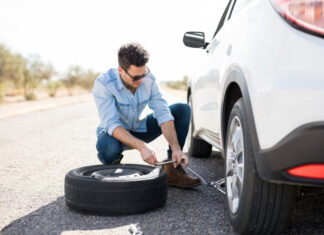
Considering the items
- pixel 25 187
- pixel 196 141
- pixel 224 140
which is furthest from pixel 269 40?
pixel 196 141

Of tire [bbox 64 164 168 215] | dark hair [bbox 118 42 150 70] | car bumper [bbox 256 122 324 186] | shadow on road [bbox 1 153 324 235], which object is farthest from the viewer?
dark hair [bbox 118 42 150 70]

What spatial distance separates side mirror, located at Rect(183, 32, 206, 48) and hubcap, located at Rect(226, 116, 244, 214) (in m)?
1.89

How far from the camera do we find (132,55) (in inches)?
144

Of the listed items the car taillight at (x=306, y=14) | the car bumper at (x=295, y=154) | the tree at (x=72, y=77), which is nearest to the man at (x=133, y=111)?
the car bumper at (x=295, y=154)

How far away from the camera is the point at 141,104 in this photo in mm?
4230

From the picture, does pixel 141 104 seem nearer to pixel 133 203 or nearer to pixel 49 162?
pixel 133 203

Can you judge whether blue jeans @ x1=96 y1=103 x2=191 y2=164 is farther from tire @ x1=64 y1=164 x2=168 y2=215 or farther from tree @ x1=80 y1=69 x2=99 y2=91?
tree @ x1=80 y1=69 x2=99 y2=91

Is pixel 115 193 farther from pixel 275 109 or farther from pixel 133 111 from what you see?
pixel 275 109

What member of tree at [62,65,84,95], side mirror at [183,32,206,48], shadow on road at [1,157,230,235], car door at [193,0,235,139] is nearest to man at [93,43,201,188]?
car door at [193,0,235,139]

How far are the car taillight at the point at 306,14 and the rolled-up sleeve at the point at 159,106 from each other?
2242 millimetres

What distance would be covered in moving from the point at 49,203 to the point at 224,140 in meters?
1.55

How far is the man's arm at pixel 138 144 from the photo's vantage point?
343cm

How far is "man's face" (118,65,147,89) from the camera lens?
12.3 ft

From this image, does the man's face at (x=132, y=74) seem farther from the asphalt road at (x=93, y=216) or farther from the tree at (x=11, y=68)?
the tree at (x=11, y=68)
